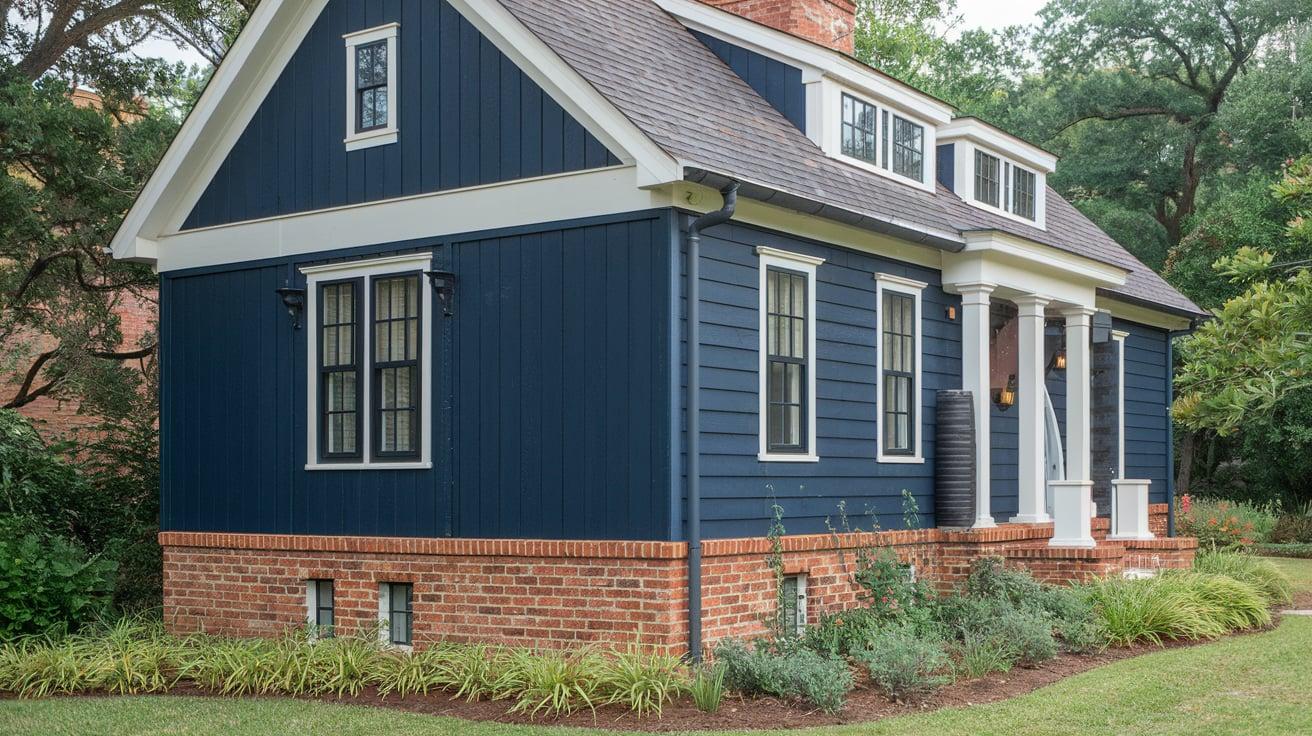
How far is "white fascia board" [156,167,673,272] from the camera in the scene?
40.2 ft

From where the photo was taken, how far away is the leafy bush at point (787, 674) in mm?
10781

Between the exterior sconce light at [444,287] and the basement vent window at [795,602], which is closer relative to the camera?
the exterior sconce light at [444,287]

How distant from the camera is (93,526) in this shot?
17.5 meters

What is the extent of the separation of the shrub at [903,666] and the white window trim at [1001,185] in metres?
7.37

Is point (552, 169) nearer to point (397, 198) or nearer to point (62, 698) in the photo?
point (397, 198)

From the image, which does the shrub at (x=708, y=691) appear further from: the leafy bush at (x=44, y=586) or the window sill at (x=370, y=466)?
the leafy bush at (x=44, y=586)

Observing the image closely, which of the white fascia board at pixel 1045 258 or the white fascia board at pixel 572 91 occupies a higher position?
the white fascia board at pixel 572 91

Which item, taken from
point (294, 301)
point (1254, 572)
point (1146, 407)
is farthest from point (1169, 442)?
point (294, 301)

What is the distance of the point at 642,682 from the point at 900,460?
16.8ft

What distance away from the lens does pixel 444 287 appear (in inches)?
515

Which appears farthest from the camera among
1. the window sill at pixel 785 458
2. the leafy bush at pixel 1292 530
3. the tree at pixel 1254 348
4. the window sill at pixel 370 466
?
the leafy bush at pixel 1292 530

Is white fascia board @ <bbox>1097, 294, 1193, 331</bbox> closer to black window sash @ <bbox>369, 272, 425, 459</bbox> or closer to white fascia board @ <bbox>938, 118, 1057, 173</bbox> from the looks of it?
white fascia board @ <bbox>938, 118, 1057, 173</bbox>

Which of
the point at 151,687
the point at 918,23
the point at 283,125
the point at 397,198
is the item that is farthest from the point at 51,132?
the point at 918,23

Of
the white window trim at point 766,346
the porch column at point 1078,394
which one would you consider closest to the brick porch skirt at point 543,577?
the white window trim at point 766,346
